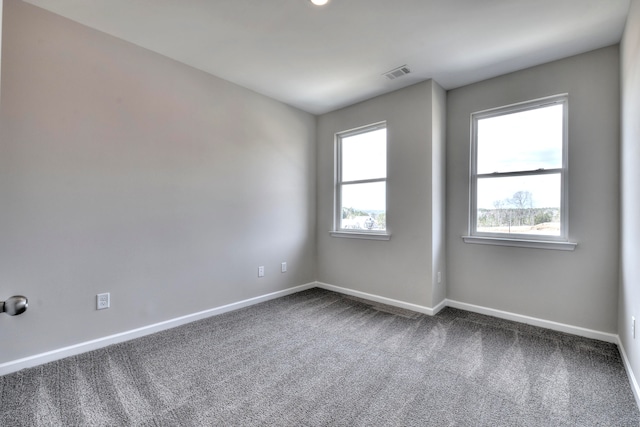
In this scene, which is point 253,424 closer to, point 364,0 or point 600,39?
point 364,0

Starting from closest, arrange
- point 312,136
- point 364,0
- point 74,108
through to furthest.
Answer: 1. point 364,0
2. point 74,108
3. point 312,136

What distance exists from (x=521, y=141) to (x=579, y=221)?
900 millimetres

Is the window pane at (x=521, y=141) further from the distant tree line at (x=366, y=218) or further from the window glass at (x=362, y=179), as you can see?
the distant tree line at (x=366, y=218)

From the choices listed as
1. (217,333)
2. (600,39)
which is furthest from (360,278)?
(600,39)

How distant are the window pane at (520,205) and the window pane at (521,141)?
13 cm

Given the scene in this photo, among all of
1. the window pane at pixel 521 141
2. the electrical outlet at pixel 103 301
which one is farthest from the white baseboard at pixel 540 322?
the electrical outlet at pixel 103 301

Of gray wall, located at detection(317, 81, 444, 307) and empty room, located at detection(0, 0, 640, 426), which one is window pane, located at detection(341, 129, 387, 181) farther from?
gray wall, located at detection(317, 81, 444, 307)

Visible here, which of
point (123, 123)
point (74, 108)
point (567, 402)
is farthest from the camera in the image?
point (123, 123)

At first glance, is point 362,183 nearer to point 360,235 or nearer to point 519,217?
point 360,235

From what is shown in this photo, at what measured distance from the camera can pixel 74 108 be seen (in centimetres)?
233

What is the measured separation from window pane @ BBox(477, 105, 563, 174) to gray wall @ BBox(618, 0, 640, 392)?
49 cm

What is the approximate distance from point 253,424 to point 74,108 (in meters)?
2.56

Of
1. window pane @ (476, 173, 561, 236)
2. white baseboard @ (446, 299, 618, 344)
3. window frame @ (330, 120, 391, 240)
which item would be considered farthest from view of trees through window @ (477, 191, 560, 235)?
window frame @ (330, 120, 391, 240)

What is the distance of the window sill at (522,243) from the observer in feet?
8.93
